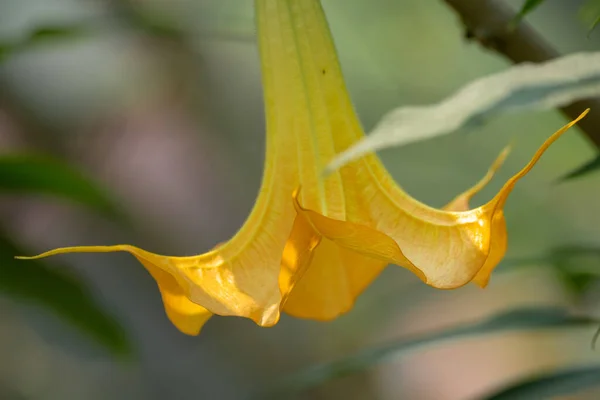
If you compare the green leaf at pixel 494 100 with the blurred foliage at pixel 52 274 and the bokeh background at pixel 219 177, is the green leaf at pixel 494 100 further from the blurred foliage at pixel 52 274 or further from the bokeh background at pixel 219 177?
the bokeh background at pixel 219 177

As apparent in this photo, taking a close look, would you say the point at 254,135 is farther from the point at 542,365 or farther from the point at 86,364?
the point at 542,365

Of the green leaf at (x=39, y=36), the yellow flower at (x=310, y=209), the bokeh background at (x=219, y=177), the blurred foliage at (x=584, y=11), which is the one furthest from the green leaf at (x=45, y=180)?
the bokeh background at (x=219, y=177)

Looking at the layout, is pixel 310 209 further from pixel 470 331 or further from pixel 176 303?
pixel 470 331

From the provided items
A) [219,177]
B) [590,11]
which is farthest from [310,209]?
[219,177]

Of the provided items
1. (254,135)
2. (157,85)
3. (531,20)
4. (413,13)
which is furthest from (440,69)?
(157,85)

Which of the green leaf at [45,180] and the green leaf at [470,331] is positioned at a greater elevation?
the green leaf at [45,180]
